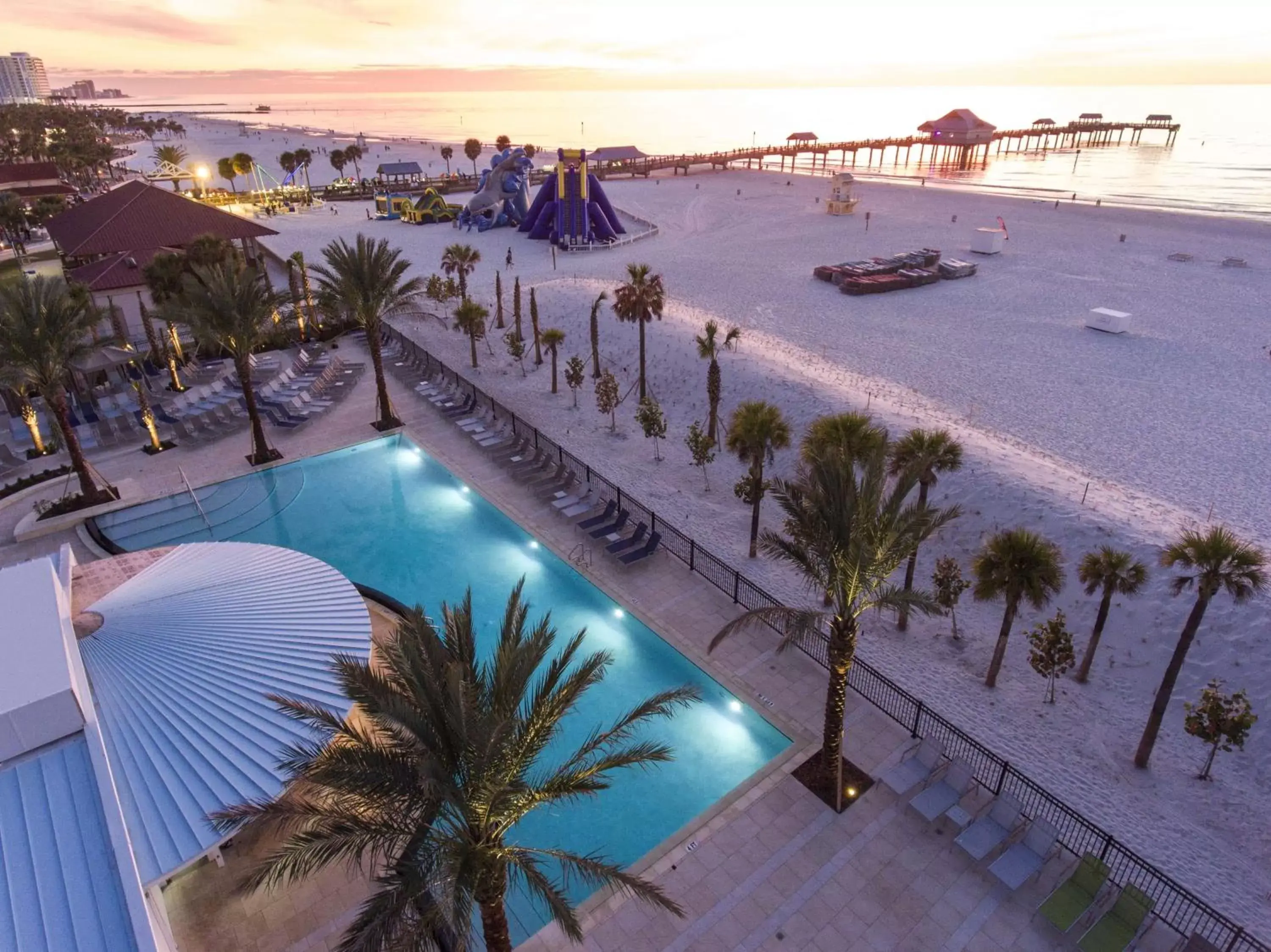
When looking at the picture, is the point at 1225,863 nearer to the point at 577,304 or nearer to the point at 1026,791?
the point at 1026,791

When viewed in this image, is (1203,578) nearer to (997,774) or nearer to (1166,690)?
(1166,690)

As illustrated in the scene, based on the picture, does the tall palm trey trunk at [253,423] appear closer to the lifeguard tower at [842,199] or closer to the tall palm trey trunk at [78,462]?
the tall palm trey trunk at [78,462]

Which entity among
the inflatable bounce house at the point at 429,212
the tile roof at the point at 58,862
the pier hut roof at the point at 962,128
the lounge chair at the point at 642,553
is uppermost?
the pier hut roof at the point at 962,128

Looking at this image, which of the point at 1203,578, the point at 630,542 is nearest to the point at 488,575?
the point at 630,542

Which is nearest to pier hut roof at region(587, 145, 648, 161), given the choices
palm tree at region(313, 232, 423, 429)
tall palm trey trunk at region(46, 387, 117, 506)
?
palm tree at region(313, 232, 423, 429)

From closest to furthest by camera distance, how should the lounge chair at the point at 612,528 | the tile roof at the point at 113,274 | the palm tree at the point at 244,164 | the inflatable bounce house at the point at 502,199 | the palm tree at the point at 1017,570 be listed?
the palm tree at the point at 1017,570 → the lounge chair at the point at 612,528 → the tile roof at the point at 113,274 → the inflatable bounce house at the point at 502,199 → the palm tree at the point at 244,164

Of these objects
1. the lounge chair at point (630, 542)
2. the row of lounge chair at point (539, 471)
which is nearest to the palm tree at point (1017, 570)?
the row of lounge chair at point (539, 471)
